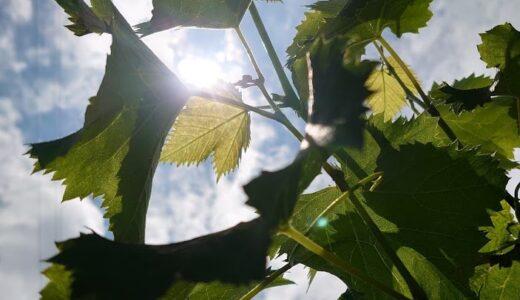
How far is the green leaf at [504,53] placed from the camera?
1897 mm

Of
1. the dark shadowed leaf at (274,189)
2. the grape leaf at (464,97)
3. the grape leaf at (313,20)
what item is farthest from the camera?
the grape leaf at (313,20)

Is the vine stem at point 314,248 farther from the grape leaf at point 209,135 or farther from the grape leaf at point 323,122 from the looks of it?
the grape leaf at point 209,135

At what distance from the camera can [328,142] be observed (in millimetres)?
745

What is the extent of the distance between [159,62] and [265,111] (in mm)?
274

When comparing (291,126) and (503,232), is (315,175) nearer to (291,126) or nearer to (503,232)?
(291,126)

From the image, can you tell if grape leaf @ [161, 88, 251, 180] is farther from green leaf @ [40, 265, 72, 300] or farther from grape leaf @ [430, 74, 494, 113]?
green leaf @ [40, 265, 72, 300]

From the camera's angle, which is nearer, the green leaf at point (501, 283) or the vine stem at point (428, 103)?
the green leaf at point (501, 283)

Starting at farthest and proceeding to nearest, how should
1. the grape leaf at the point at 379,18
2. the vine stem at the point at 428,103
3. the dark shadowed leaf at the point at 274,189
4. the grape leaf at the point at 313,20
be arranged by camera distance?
the grape leaf at the point at 313,20 → the vine stem at the point at 428,103 → the grape leaf at the point at 379,18 → the dark shadowed leaf at the point at 274,189

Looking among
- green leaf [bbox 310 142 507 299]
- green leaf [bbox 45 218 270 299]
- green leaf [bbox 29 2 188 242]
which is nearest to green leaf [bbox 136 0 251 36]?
green leaf [bbox 29 2 188 242]

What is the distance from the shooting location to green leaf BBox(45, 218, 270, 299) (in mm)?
774

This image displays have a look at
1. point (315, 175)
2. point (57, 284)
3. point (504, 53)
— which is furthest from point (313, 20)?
point (57, 284)

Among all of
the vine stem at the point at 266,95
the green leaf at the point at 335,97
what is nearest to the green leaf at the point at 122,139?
the vine stem at the point at 266,95

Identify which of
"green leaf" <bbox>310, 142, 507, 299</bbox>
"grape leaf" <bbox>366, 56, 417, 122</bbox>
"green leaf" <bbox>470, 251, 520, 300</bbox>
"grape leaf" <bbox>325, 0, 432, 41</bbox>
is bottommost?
"green leaf" <bbox>470, 251, 520, 300</bbox>

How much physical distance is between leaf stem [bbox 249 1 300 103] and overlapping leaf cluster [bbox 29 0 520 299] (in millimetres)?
25
